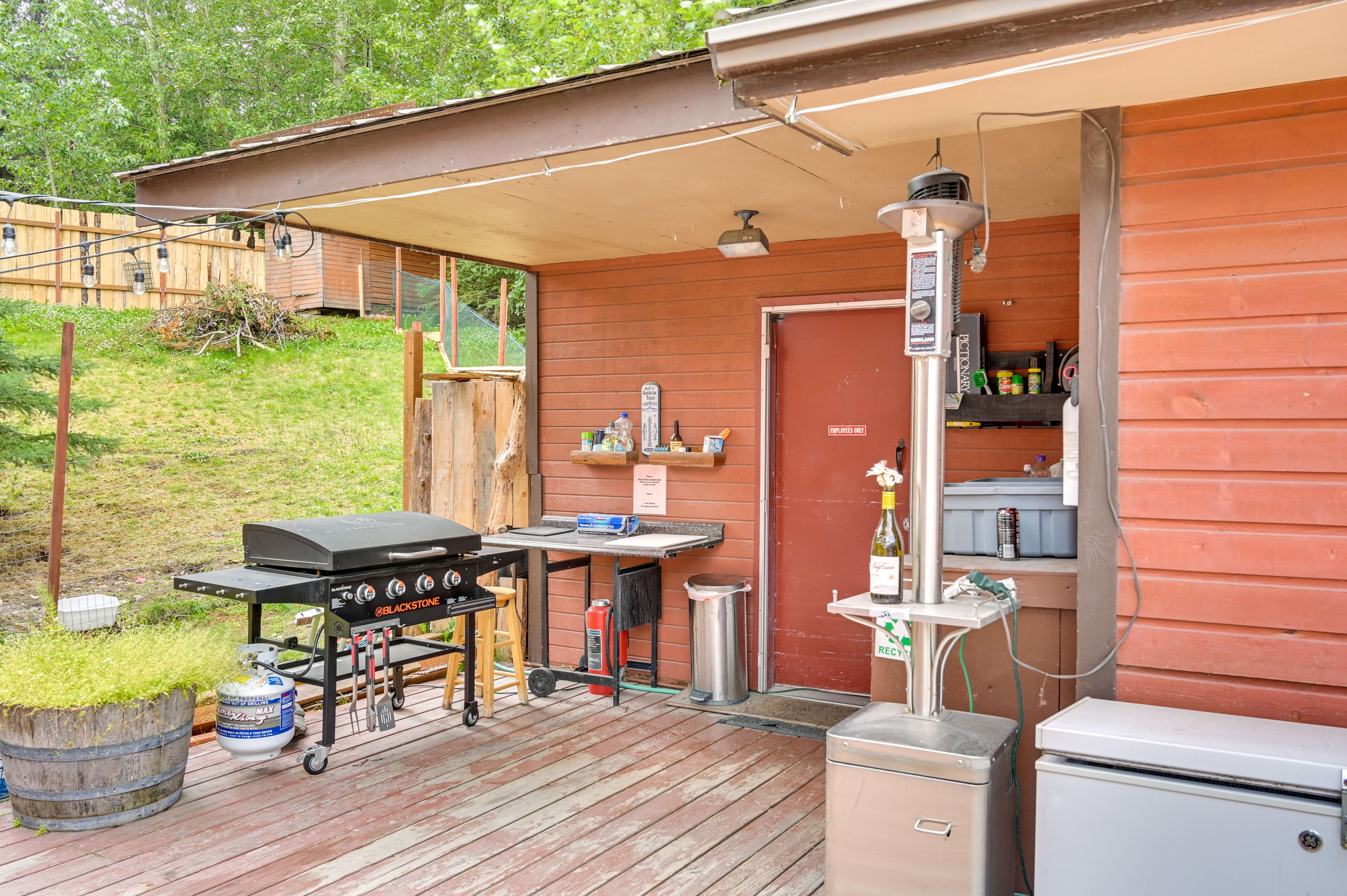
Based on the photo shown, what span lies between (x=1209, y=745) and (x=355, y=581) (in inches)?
117

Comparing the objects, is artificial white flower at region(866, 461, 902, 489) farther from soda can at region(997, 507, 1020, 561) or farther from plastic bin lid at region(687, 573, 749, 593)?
plastic bin lid at region(687, 573, 749, 593)

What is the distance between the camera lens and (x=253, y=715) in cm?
375

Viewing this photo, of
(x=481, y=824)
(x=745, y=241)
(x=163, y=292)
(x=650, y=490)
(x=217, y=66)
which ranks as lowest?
(x=481, y=824)

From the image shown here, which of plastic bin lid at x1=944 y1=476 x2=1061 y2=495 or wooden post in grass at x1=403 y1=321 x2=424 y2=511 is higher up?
wooden post in grass at x1=403 y1=321 x2=424 y2=511

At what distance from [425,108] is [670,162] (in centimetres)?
94

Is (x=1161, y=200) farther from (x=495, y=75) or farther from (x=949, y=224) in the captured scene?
(x=495, y=75)

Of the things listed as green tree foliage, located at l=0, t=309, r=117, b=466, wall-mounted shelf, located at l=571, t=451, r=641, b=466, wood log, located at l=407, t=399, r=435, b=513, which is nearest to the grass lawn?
green tree foliage, located at l=0, t=309, r=117, b=466

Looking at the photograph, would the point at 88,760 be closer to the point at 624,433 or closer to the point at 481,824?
the point at 481,824

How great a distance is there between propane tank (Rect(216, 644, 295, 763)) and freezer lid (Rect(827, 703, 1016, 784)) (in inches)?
93.5

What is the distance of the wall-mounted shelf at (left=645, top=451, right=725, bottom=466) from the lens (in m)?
5.15

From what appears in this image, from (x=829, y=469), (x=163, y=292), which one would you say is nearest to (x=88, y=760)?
(x=829, y=469)

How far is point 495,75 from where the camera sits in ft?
47.8

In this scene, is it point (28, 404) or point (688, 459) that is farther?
point (28, 404)

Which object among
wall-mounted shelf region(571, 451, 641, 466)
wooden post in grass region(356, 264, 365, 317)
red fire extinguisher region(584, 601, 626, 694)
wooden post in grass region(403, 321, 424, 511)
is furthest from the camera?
wooden post in grass region(356, 264, 365, 317)
